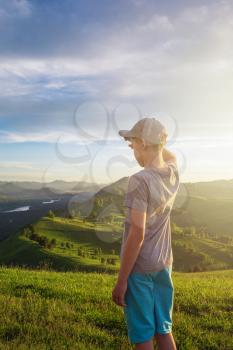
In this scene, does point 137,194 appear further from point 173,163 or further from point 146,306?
point 146,306

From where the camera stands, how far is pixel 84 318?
915cm

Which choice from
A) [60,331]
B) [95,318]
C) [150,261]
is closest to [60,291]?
[95,318]

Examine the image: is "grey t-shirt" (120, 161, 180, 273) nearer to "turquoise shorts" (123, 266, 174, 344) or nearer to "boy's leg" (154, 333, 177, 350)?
"turquoise shorts" (123, 266, 174, 344)

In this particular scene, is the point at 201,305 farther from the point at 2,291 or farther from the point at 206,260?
the point at 206,260

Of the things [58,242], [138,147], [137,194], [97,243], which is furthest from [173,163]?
[97,243]

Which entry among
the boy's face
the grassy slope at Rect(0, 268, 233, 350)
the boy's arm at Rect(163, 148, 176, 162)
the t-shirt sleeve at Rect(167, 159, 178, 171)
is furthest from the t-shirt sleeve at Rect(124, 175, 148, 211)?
the grassy slope at Rect(0, 268, 233, 350)

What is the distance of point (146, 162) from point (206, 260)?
127m

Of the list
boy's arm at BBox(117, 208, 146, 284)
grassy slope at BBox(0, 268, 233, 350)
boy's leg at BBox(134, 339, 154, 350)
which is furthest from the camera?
grassy slope at BBox(0, 268, 233, 350)

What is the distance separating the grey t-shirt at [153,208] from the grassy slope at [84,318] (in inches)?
109

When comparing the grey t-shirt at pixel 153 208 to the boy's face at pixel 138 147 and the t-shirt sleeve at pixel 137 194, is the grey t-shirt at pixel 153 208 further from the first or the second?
the boy's face at pixel 138 147

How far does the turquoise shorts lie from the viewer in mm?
5438

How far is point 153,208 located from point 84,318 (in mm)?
4461

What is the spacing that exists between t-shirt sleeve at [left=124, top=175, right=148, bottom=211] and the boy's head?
1.26 feet

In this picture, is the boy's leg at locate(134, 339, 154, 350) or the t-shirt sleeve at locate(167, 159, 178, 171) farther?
the t-shirt sleeve at locate(167, 159, 178, 171)
